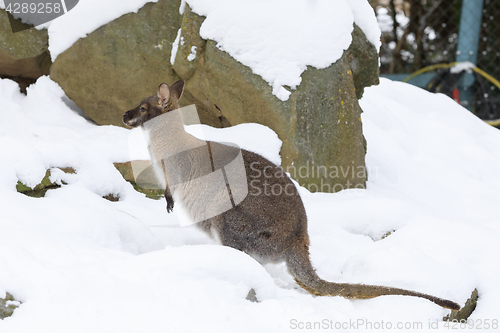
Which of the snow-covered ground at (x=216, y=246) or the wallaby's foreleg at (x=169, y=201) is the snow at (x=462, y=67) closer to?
the snow-covered ground at (x=216, y=246)

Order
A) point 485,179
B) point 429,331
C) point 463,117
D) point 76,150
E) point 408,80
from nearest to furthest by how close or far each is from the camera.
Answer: point 429,331 < point 76,150 < point 485,179 < point 463,117 < point 408,80

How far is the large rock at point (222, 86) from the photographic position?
433cm

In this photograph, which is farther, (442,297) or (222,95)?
(222,95)

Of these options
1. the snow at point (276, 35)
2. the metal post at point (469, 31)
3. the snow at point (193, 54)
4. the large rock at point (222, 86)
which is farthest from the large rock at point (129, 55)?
the metal post at point (469, 31)

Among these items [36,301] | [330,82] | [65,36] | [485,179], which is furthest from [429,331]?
[65,36]

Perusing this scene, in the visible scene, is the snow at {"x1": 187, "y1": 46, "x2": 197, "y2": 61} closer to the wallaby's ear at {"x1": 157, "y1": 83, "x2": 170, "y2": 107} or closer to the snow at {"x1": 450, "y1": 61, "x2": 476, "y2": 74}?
the wallaby's ear at {"x1": 157, "y1": 83, "x2": 170, "y2": 107}

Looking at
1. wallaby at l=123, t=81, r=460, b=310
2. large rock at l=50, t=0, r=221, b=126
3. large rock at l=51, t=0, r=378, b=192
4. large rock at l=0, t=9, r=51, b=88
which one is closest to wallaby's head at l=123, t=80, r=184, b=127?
wallaby at l=123, t=81, r=460, b=310

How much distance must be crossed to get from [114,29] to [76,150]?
181 centimetres

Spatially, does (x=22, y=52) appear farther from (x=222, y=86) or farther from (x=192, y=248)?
(x=192, y=248)

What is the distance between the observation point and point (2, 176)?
276 cm

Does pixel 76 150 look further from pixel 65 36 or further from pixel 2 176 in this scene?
pixel 65 36

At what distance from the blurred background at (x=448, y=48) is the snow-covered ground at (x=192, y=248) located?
330 centimetres

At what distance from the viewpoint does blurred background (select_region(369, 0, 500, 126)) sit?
793cm

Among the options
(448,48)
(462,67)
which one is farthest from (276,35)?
(448,48)
